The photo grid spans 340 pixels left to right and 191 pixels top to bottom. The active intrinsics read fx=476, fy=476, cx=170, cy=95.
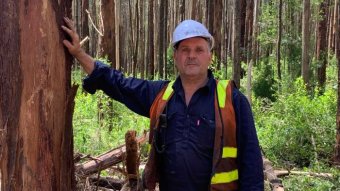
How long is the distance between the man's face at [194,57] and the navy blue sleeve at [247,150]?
10.0 inches

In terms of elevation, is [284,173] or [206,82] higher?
[206,82]

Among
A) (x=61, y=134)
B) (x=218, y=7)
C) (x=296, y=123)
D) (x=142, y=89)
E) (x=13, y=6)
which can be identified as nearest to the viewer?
(x=13, y=6)

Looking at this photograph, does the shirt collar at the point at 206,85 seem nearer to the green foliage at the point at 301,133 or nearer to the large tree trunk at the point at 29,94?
the large tree trunk at the point at 29,94

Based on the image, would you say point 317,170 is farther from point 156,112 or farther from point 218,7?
point 218,7

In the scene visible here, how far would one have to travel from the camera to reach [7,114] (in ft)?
7.70

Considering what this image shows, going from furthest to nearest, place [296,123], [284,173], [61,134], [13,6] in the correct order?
[296,123]
[284,173]
[61,134]
[13,6]

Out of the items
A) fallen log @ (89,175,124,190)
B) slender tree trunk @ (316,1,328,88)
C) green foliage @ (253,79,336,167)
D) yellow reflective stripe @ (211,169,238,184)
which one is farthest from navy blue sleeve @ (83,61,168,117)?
slender tree trunk @ (316,1,328,88)

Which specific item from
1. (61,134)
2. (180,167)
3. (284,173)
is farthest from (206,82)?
(284,173)

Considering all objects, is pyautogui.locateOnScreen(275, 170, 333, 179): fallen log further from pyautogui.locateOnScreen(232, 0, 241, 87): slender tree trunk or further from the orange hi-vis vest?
the orange hi-vis vest

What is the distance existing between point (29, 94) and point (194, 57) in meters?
0.95

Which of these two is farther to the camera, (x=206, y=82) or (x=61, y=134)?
(x=206, y=82)

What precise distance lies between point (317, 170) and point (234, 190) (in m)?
4.47

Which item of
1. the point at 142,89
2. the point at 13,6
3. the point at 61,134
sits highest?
the point at 13,6

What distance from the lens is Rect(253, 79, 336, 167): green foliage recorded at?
25.9 feet
